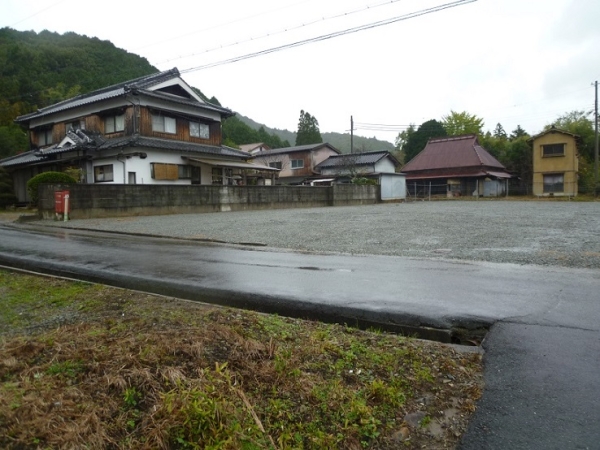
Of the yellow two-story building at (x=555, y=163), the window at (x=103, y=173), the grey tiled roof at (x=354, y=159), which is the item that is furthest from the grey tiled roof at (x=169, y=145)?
the yellow two-story building at (x=555, y=163)

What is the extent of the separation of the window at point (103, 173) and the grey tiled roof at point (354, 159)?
23115mm

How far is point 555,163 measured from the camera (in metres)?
36.8

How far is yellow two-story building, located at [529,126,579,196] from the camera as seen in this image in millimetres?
36062

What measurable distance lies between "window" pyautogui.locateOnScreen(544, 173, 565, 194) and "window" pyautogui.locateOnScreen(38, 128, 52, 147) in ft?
138

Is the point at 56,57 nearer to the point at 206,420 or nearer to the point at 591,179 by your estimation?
the point at 206,420

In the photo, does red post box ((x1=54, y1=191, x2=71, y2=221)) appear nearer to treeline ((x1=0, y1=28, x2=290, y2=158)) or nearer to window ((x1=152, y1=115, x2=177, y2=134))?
window ((x1=152, y1=115, x2=177, y2=134))

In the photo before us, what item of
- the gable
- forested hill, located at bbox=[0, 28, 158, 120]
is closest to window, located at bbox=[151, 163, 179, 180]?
the gable

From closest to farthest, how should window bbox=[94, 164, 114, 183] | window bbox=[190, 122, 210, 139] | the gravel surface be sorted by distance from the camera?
the gravel surface → window bbox=[94, 164, 114, 183] → window bbox=[190, 122, 210, 139]

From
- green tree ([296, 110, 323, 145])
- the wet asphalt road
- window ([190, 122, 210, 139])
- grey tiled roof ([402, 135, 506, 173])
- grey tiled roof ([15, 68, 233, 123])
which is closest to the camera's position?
the wet asphalt road

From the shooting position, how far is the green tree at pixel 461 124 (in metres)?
58.4

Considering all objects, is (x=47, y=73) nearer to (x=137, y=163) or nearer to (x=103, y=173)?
(x=103, y=173)

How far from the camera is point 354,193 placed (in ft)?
97.4

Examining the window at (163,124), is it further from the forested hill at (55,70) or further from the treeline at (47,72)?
the forested hill at (55,70)

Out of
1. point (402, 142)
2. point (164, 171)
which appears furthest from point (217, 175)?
point (402, 142)
